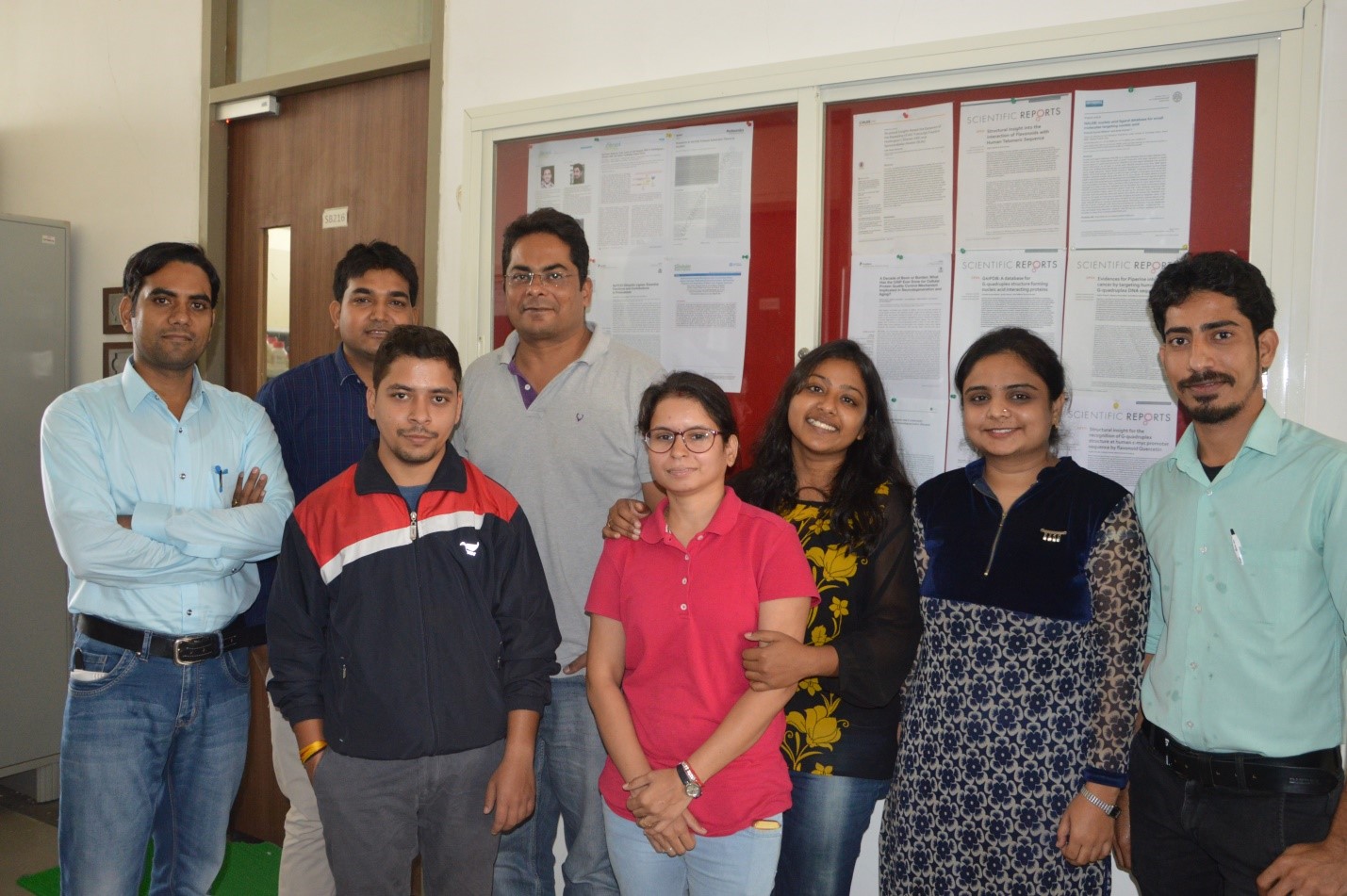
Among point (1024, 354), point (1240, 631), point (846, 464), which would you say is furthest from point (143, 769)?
point (1240, 631)

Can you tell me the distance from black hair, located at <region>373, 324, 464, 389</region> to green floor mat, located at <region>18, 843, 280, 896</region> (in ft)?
6.44

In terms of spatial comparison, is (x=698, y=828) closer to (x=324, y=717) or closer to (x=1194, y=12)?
(x=324, y=717)

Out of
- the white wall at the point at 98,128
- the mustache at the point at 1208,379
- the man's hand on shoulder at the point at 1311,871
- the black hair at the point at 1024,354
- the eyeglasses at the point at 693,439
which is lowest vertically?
the man's hand on shoulder at the point at 1311,871

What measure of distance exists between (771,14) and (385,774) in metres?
1.99

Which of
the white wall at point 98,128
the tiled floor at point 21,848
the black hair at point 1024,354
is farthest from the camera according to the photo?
the white wall at point 98,128

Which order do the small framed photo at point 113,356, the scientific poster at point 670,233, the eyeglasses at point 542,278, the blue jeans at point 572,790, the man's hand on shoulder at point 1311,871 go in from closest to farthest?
the man's hand on shoulder at point 1311,871 < the blue jeans at point 572,790 < the eyeglasses at point 542,278 < the scientific poster at point 670,233 < the small framed photo at point 113,356

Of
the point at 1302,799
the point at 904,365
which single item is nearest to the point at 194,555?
the point at 904,365

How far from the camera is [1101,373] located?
2.04 metres

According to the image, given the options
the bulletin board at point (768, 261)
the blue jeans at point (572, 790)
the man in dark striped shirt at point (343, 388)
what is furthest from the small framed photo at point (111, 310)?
the blue jeans at point (572, 790)

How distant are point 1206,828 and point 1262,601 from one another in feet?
1.29

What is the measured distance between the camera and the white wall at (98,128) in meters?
3.59

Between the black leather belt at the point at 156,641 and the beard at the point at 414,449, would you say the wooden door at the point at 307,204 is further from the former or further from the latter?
the beard at the point at 414,449

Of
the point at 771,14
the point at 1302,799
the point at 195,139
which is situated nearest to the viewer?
the point at 1302,799

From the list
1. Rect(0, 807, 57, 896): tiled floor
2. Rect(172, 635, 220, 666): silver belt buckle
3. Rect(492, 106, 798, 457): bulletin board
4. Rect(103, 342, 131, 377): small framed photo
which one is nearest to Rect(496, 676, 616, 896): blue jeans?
Rect(172, 635, 220, 666): silver belt buckle
